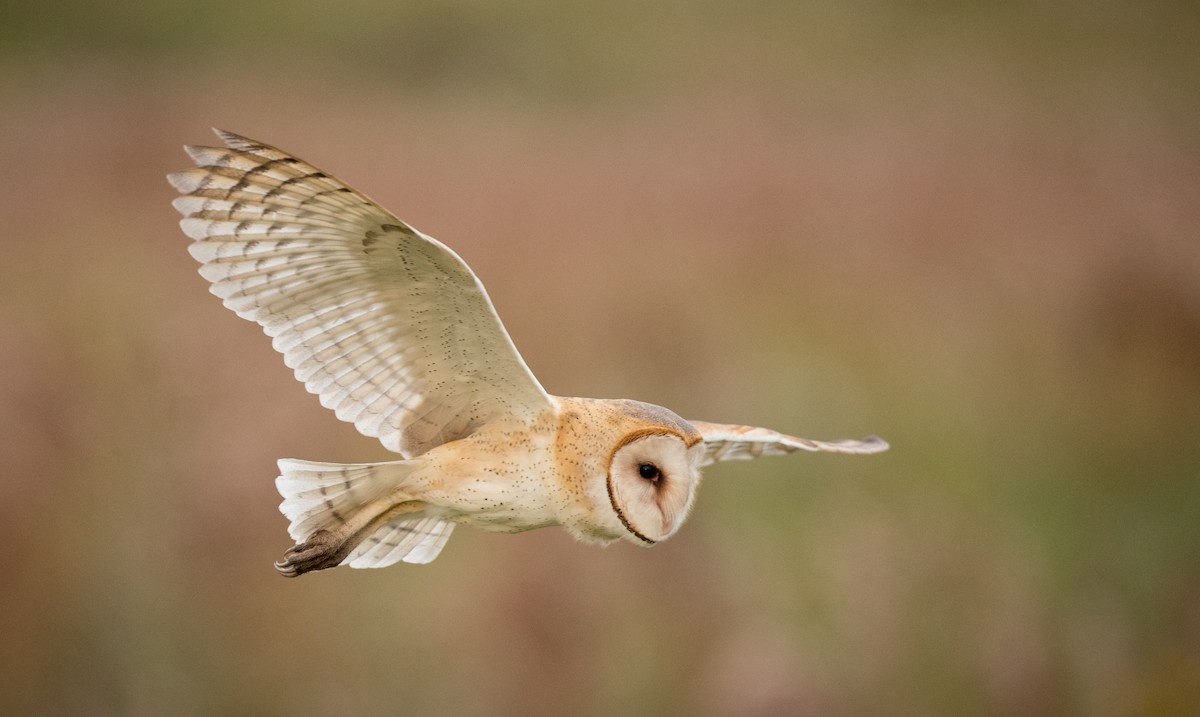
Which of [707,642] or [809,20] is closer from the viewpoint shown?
[707,642]

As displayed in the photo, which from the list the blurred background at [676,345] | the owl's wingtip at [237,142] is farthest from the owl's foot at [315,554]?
the blurred background at [676,345]

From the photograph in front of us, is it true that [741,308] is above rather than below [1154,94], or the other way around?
below

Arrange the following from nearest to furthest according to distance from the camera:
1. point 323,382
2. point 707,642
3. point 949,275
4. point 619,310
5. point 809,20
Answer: point 323,382 < point 707,642 < point 619,310 < point 949,275 < point 809,20

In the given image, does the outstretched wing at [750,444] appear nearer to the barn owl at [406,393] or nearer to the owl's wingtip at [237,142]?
the barn owl at [406,393]

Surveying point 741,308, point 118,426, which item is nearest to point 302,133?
point 118,426

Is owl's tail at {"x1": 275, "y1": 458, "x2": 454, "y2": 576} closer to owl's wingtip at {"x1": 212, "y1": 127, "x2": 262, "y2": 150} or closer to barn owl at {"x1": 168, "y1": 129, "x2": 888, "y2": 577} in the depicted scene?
barn owl at {"x1": 168, "y1": 129, "x2": 888, "y2": 577}

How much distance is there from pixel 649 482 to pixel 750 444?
666 millimetres

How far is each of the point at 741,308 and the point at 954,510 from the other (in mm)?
2108

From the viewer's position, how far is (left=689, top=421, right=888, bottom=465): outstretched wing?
2.89 m

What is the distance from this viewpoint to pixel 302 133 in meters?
9.51

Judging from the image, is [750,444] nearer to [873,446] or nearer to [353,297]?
[873,446]

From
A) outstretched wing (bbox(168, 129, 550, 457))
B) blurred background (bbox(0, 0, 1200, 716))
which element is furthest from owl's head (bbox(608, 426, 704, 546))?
blurred background (bbox(0, 0, 1200, 716))

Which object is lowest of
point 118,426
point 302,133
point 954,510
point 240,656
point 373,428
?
point 240,656

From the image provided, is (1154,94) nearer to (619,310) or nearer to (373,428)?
(619,310)
